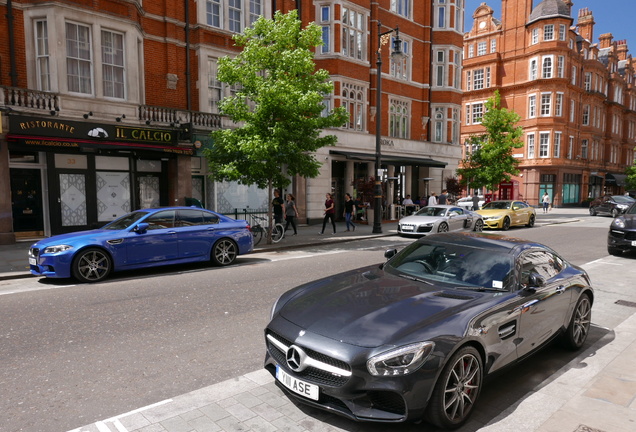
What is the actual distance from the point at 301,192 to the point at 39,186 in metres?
11.6

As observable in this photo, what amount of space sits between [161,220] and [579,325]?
8035 mm

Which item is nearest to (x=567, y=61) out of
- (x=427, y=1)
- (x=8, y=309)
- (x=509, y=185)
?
(x=509, y=185)

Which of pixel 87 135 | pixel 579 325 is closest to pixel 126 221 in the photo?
pixel 87 135

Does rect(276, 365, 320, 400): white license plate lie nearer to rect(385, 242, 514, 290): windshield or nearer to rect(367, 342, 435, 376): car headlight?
rect(367, 342, 435, 376): car headlight

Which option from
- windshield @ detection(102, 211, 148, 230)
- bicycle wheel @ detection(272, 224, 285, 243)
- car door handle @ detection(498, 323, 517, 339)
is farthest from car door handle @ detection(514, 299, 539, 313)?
bicycle wheel @ detection(272, 224, 285, 243)

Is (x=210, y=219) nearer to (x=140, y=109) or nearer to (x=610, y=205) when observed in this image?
(x=140, y=109)

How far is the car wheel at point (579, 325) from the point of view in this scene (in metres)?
4.66

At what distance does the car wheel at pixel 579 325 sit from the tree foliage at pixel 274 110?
959cm

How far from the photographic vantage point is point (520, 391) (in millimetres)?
3842

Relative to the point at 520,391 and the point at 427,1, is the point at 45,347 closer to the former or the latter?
the point at 520,391

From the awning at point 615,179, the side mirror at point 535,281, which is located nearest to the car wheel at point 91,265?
the side mirror at point 535,281

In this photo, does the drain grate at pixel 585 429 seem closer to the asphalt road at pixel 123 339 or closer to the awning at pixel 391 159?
the asphalt road at pixel 123 339

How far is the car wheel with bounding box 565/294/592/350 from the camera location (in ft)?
15.3

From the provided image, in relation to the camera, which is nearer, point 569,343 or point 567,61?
point 569,343
